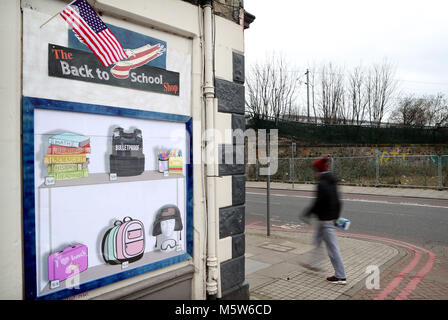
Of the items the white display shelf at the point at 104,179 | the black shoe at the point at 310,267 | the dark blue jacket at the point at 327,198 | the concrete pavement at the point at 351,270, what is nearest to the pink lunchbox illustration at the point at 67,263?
the white display shelf at the point at 104,179

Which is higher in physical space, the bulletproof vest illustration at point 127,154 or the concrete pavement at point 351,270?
the bulletproof vest illustration at point 127,154

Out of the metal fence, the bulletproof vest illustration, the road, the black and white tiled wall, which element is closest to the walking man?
the black and white tiled wall

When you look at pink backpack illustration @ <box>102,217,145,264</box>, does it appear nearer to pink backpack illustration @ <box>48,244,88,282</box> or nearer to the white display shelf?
pink backpack illustration @ <box>48,244,88,282</box>

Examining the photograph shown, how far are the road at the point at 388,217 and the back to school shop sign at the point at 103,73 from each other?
7.16 meters

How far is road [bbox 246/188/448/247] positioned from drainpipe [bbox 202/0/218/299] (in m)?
6.00

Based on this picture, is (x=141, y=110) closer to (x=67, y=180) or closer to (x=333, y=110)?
(x=67, y=180)

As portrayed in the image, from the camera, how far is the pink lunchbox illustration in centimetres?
273

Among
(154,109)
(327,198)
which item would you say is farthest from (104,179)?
(327,198)

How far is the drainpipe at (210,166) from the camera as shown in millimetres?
3855

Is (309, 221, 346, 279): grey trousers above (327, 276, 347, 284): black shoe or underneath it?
above

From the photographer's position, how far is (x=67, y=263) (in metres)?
2.84

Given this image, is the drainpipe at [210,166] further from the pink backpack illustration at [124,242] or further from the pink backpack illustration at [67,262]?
the pink backpack illustration at [67,262]
